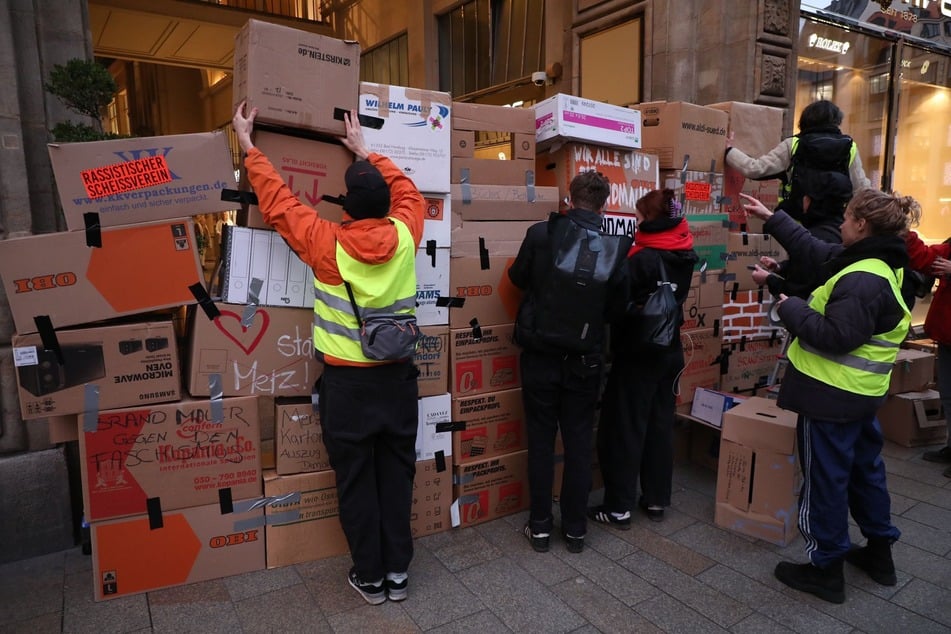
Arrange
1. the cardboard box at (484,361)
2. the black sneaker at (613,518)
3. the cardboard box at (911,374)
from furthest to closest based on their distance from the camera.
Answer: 1. the cardboard box at (911,374)
2. the black sneaker at (613,518)
3. the cardboard box at (484,361)

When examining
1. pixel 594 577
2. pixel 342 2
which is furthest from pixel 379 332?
pixel 342 2

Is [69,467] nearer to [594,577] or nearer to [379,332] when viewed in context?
[379,332]

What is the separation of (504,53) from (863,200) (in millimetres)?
6559

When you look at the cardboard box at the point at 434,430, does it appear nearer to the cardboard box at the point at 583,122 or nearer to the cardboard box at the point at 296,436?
the cardboard box at the point at 296,436

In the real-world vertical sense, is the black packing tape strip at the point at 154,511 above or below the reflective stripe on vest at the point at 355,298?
below

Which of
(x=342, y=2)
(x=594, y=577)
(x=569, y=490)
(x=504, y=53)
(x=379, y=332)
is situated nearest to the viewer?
(x=379, y=332)

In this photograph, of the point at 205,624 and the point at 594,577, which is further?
the point at 594,577

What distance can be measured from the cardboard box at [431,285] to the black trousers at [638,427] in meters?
1.10

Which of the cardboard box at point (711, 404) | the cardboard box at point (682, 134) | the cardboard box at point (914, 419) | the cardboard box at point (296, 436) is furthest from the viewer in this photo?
the cardboard box at point (914, 419)

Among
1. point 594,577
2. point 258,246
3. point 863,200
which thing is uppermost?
point 863,200

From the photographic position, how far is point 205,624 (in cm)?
273

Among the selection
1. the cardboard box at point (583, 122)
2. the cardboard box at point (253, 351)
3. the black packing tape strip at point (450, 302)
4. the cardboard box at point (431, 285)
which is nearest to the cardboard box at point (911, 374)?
the cardboard box at point (583, 122)

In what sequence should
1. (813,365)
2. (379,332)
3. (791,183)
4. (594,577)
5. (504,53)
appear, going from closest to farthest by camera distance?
(379,332)
(813,365)
(594,577)
(791,183)
(504,53)

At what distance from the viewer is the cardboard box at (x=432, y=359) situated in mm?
3432
